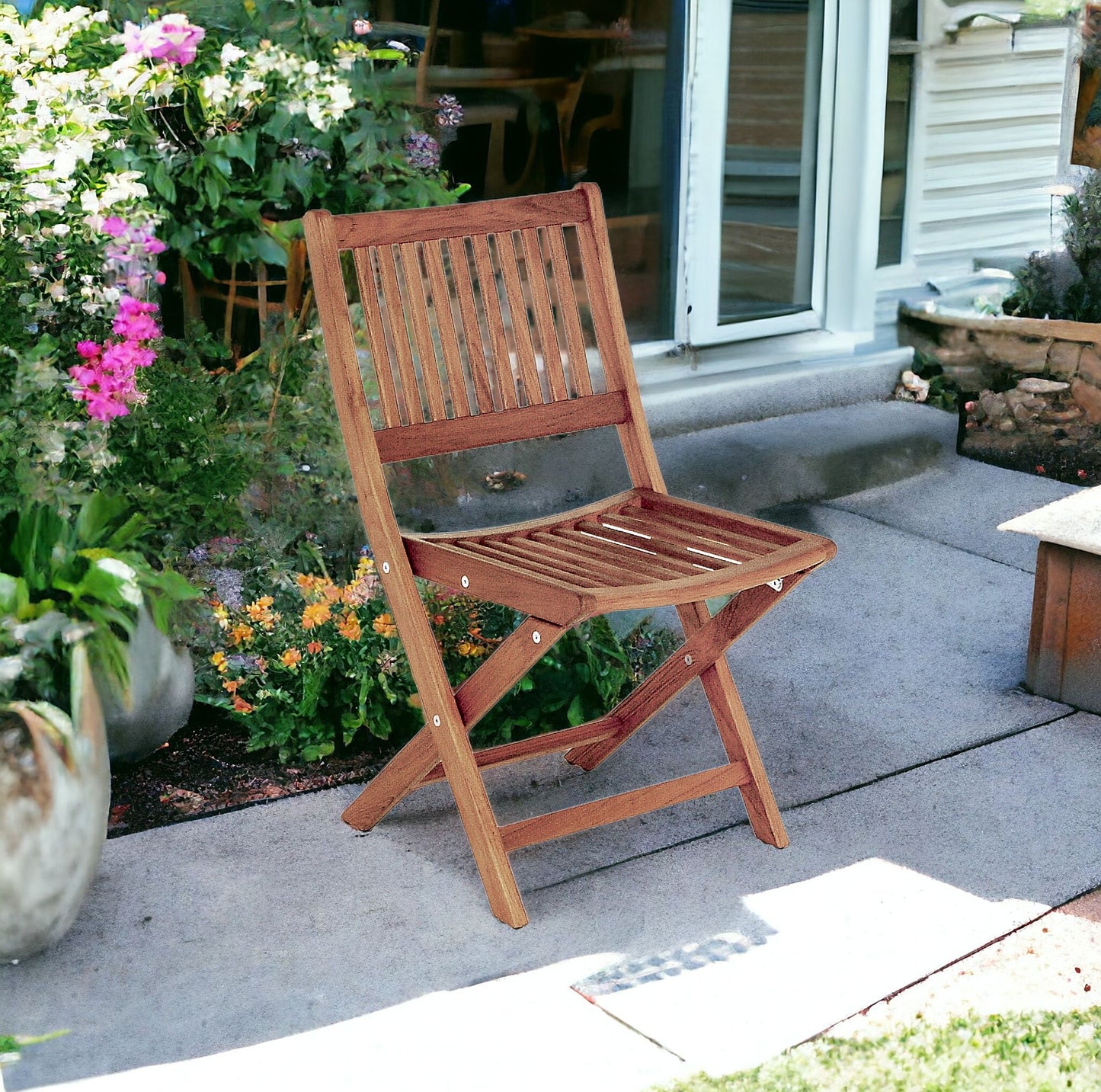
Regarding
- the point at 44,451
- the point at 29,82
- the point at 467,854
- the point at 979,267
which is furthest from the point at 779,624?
the point at 979,267

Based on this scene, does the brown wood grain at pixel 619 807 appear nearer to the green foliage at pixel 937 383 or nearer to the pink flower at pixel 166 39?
the pink flower at pixel 166 39

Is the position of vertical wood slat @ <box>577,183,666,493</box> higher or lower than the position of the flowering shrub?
higher

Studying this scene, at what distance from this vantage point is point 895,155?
563 cm

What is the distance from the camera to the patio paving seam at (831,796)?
2.67 metres

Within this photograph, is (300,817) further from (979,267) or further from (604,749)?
(979,267)

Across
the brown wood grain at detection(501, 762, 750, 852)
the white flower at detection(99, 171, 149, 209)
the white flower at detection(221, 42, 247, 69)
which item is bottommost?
the brown wood grain at detection(501, 762, 750, 852)

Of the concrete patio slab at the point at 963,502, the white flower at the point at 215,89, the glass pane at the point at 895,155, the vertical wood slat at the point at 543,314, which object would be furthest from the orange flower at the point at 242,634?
the glass pane at the point at 895,155

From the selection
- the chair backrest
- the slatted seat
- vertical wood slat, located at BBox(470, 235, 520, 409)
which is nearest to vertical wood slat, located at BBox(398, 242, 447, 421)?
the chair backrest

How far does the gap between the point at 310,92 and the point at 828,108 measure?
8.38 ft

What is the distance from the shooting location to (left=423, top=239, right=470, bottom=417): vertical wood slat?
2658 millimetres

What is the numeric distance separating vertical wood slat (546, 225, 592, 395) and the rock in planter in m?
0.97

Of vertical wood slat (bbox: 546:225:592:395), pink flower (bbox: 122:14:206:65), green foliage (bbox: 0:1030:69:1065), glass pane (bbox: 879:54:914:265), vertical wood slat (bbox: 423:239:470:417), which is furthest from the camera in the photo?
glass pane (bbox: 879:54:914:265)

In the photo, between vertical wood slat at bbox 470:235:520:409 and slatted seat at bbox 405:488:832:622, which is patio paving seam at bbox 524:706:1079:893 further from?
vertical wood slat at bbox 470:235:520:409

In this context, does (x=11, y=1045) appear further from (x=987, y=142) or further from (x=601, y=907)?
(x=987, y=142)
